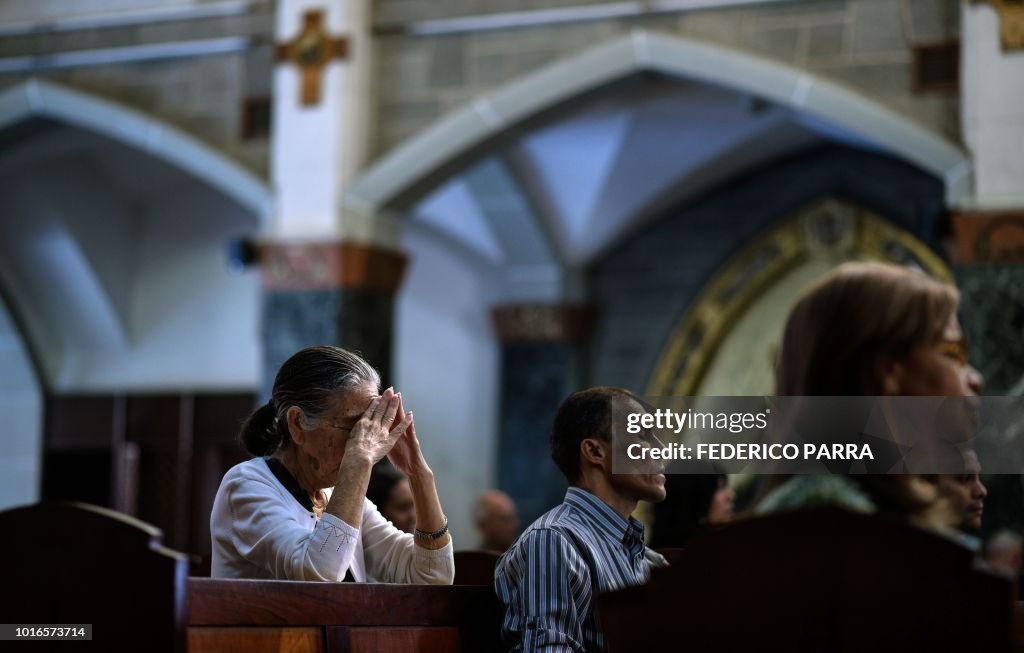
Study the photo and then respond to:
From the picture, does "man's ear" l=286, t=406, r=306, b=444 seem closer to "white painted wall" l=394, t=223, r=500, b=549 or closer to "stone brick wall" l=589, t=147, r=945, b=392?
"stone brick wall" l=589, t=147, r=945, b=392

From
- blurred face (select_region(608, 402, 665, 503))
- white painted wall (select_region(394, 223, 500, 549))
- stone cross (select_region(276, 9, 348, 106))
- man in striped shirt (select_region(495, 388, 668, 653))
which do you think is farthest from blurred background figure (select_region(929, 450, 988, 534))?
white painted wall (select_region(394, 223, 500, 549))

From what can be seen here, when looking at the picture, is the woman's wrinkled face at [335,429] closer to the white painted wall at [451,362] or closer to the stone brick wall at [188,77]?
the stone brick wall at [188,77]

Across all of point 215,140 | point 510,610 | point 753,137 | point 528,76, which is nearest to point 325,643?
point 510,610

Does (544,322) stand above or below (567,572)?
above

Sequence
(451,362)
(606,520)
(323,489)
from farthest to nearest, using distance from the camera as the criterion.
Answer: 1. (451,362)
2. (323,489)
3. (606,520)

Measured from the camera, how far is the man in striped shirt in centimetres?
247

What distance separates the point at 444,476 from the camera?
952 cm

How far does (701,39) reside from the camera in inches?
255

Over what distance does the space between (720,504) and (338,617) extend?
5.40 feet

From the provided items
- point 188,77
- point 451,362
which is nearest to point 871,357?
point 188,77

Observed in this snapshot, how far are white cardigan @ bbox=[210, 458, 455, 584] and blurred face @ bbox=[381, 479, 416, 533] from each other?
1.65m

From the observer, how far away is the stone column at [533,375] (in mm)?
9164

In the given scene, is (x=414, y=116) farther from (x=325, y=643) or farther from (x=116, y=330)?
(x=325, y=643)

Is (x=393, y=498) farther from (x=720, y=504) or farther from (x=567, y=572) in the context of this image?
(x=567, y=572)
